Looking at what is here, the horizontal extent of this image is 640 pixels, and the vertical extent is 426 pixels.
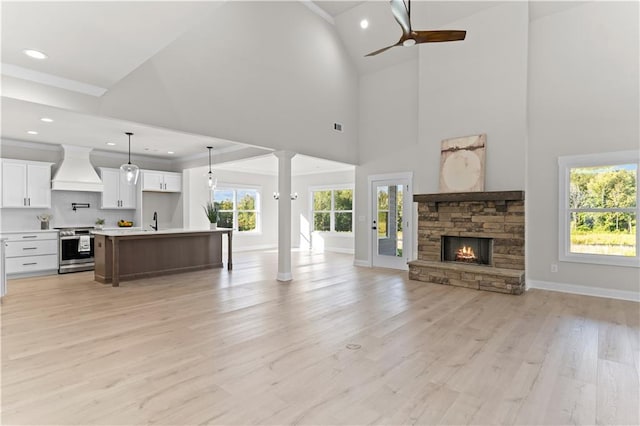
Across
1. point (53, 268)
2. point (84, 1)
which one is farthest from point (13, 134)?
point (84, 1)

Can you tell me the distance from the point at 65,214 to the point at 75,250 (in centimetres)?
116

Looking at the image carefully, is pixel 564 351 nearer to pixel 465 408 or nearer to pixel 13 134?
pixel 465 408

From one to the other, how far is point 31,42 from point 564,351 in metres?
5.55

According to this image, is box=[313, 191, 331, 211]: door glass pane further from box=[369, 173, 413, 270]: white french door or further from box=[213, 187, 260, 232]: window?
box=[369, 173, 413, 270]: white french door

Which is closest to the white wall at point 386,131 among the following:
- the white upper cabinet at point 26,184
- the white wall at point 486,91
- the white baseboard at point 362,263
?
the white baseboard at point 362,263

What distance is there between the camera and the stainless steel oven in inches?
272

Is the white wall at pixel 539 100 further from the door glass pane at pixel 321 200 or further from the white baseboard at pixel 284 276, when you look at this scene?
the door glass pane at pixel 321 200

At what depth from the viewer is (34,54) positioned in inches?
131

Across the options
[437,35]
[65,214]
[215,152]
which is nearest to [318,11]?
[215,152]

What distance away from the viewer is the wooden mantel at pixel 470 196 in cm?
541

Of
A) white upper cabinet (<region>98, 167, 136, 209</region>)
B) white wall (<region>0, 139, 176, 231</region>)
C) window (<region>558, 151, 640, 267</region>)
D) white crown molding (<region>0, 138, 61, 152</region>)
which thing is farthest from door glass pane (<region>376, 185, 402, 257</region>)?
white crown molding (<region>0, 138, 61, 152</region>)

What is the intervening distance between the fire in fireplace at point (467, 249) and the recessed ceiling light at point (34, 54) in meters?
6.20

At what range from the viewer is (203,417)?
207 centimetres

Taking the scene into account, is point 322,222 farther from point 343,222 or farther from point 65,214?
point 65,214
